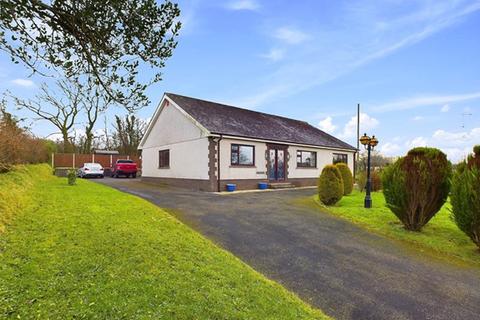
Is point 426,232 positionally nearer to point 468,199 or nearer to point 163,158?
point 468,199

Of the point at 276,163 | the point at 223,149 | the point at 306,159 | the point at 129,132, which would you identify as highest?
the point at 129,132

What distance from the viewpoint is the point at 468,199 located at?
5.95 metres

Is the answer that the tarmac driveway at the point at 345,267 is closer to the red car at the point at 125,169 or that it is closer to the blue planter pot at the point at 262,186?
the blue planter pot at the point at 262,186

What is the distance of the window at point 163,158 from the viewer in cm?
1974

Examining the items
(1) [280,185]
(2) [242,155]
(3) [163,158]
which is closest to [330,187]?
(2) [242,155]

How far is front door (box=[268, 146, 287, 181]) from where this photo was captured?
18.7m

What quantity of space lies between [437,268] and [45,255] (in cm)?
715

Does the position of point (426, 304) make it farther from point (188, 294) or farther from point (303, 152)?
point (303, 152)

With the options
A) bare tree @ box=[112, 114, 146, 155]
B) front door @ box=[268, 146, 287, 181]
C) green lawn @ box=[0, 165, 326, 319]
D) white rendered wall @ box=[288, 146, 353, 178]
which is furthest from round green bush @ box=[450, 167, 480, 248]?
bare tree @ box=[112, 114, 146, 155]

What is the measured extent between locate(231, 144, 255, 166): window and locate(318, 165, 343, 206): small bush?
637 centimetres

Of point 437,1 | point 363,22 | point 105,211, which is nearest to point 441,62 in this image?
point 437,1

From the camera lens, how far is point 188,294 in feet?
11.3

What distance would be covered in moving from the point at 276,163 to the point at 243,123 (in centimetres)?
380

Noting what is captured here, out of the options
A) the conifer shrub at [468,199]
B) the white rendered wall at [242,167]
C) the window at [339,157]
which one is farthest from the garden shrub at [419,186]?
the window at [339,157]
